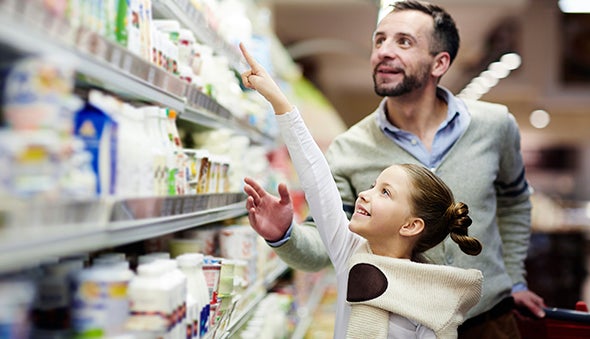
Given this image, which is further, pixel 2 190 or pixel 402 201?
pixel 402 201

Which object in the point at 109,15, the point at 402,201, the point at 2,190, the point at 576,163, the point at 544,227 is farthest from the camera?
the point at 576,163

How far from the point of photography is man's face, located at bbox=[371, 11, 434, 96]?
2713 millimetres

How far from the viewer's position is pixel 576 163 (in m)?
22.1

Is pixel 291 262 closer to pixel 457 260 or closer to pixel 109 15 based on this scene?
pixel 457 260

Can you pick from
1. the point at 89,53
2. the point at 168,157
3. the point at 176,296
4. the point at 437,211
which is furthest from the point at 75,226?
the point at 437,211

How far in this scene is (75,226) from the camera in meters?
1.27

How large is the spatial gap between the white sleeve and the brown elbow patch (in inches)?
9.2

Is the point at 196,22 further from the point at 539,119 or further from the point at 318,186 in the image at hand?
the point at 539,119

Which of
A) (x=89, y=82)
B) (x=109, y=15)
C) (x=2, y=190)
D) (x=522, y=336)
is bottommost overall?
(x=522, y=336)

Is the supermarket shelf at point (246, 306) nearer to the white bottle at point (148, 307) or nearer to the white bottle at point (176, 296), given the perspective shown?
the white bottle at point (176, 296)

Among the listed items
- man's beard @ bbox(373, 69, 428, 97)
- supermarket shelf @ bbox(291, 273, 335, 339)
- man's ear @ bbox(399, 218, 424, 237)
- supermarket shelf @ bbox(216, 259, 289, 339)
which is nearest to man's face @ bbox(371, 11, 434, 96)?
man's beard @ bbox(373, 69, 428, 97)

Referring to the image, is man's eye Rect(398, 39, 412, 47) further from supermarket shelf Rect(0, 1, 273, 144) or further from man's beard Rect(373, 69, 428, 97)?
supermarket shelf Rect(0, 1, 273, 144)

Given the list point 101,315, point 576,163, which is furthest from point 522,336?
point 576,163

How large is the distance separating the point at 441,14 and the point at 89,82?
162 cm
